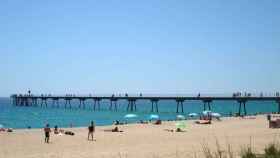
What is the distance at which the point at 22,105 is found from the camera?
321 ft

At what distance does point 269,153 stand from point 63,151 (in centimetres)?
1139

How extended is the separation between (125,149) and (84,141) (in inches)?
180

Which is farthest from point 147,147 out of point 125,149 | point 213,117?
point 213,117

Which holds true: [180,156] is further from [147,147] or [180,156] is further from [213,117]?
[213,117]

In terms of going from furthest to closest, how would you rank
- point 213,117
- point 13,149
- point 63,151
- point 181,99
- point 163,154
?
point 181,99
point 213,117
point 13,149
point 63,151
point 163,154

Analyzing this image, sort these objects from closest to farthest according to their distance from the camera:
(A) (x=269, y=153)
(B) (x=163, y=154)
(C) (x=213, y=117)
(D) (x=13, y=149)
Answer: (A) (x=269, y=153) → (B) (x=163, y=154) → (D) (x=13, y=149) → (C) (x=213, y=117)

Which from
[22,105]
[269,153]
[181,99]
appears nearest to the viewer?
[269,153]

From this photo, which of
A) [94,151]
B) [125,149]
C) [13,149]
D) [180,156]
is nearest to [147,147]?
[125,149]

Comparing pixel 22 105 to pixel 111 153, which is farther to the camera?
pixel 22 105

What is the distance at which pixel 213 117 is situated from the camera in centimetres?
4478

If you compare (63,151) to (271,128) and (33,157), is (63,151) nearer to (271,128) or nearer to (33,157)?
(33,157)

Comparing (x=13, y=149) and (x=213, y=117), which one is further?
(x=213, y=117)

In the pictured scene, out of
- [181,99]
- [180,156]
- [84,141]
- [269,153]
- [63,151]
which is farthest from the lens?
[181,99]

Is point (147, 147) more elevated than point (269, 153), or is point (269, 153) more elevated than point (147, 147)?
point (269, 153)
